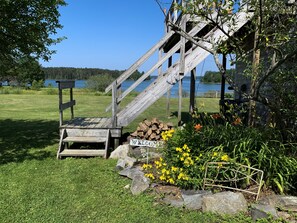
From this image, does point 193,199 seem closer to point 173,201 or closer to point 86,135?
point 173,201

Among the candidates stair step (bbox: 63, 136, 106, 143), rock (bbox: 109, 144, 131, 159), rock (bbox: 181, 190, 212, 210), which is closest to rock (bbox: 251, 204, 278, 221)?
rock (bbox: 181, 190, 212, 210)

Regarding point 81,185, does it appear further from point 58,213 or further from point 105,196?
point 58,213

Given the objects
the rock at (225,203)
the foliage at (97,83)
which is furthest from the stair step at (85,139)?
the foliage at (97,83)

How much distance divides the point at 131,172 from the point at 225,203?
1662 millimetres

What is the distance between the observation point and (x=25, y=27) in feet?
21.9

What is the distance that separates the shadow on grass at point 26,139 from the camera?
19.2 feet

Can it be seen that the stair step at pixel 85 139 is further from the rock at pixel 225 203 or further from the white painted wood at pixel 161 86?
the rock at pixel 225 203

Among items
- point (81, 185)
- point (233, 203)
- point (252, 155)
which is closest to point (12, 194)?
point (81, 185)

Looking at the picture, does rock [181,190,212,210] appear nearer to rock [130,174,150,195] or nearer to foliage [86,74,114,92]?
rock [130,174,150,195]

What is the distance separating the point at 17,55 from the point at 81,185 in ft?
16.4

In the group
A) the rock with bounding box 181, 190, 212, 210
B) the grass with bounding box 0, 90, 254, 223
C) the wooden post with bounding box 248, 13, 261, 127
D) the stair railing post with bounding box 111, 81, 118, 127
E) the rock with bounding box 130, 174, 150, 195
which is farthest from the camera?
the stair railing post with bounding box 111, 81, 118, 127

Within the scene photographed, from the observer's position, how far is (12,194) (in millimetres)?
3879

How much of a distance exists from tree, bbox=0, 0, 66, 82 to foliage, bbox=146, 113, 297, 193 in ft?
15.4

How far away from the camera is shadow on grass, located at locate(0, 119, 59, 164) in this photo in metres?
5.85
